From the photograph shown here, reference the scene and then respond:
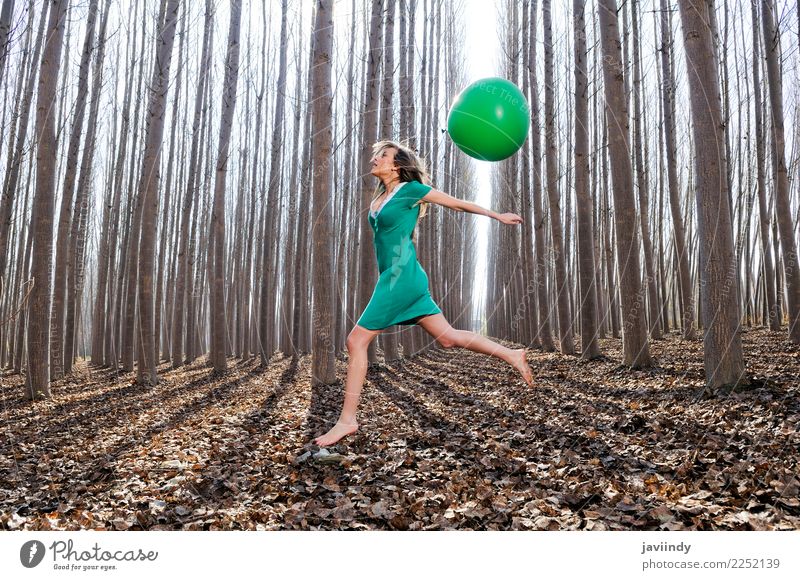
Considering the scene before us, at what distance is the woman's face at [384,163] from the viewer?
3.38 m

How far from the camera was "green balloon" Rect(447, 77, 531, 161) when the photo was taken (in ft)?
11.5

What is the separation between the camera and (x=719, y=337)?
486 centimetres

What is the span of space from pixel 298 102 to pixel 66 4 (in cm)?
845

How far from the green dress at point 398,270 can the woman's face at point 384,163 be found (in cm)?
17

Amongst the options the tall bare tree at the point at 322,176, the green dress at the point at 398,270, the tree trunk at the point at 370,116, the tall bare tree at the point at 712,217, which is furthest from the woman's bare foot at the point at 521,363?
the tree trunk at the point at 370,116

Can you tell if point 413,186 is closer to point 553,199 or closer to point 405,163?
point 405,163

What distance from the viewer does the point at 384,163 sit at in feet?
11.1

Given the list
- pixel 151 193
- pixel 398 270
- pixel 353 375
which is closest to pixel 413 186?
pixel 398 270

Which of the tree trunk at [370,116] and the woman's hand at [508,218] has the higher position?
the tree trunk at [370,116]

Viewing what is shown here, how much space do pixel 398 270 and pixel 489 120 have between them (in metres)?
1.16

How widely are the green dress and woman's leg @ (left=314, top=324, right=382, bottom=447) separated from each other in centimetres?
8

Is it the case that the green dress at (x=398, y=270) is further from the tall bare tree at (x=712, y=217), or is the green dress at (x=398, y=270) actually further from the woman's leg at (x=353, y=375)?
the tall bare tree at (x=712, y=217)

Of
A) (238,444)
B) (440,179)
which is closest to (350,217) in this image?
(440,179)

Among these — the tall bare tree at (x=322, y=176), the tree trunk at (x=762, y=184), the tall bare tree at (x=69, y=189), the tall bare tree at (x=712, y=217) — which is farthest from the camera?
the tree trunk at (x=762, y=184)
